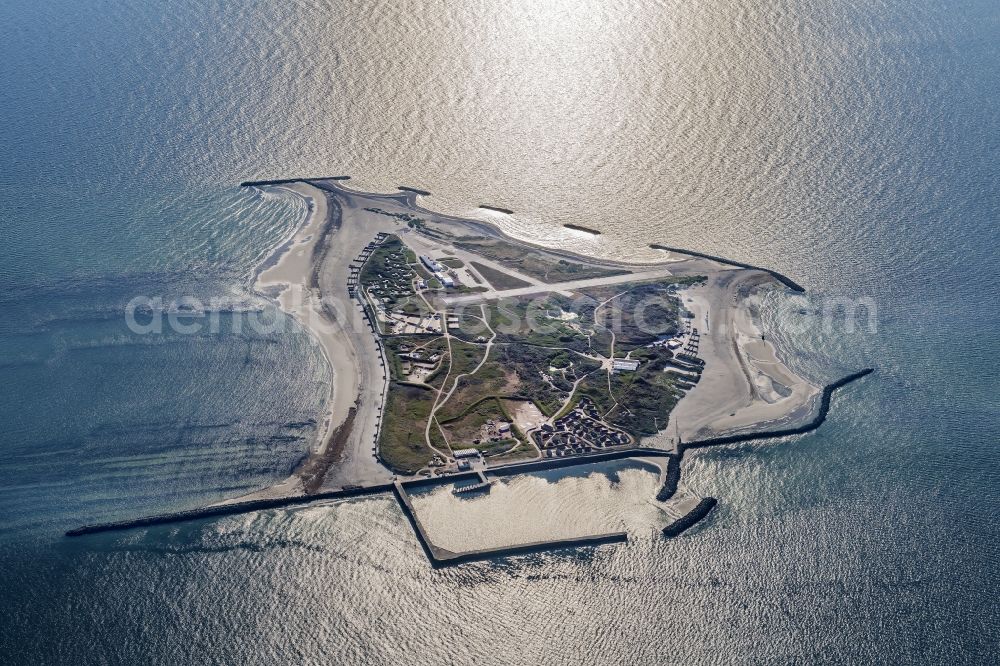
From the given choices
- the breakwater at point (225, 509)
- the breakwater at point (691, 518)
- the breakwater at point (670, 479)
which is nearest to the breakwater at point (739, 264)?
the breakwater at point (670, 479)

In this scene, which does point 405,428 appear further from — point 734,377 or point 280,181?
point 280,181

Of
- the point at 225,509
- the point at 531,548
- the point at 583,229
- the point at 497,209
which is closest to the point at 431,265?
the point at 497,209

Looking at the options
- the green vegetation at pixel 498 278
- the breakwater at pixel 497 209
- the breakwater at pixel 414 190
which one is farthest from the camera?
the breakwater at pixel 414 190

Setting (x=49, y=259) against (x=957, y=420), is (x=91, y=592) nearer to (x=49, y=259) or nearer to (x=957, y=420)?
(x=49, y=259)

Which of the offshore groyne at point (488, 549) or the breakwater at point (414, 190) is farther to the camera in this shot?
the breakwater at point (414, 190)

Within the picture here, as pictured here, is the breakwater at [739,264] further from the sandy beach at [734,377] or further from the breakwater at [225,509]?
the breakwater at [225,509]

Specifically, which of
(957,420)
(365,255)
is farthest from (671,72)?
(957,420)
